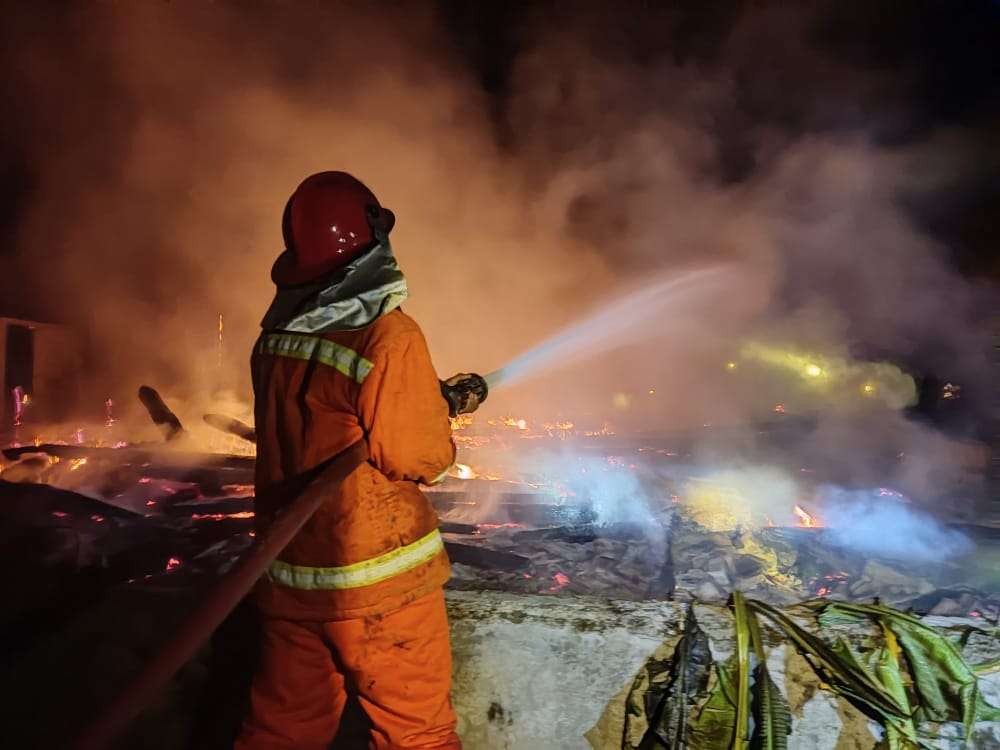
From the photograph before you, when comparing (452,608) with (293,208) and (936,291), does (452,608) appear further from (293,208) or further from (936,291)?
(936,291)

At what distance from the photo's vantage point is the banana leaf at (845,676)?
1884mm

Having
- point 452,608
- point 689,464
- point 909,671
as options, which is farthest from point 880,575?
point 689,464

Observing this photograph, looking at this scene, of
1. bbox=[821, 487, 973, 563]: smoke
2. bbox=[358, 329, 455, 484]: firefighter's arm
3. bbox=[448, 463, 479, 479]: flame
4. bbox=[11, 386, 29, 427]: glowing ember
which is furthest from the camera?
bbox=[11, 386, 29, 427]: glowing ember

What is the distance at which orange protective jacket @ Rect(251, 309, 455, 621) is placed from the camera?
165 centimetres

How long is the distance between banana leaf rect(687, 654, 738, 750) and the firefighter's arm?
4.04ft

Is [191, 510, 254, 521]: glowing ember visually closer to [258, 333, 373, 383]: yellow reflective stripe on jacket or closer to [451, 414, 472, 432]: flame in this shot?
[258, 333, 373, 383]: yellow reflective stripe on jacket

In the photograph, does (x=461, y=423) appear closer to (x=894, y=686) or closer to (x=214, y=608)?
(x=894, y=686)

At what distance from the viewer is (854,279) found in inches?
371

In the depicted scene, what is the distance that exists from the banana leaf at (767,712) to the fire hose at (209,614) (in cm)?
149

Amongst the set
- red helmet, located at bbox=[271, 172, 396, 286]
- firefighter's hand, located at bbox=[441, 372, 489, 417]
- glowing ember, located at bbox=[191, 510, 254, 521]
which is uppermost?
red helmet, located at bbox=[271, 172, 396, 286]

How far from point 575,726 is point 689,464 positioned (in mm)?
8269

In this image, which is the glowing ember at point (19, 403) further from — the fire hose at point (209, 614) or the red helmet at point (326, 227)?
the fire hose at point (209, 614)

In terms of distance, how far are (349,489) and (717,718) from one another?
1410 millimetres

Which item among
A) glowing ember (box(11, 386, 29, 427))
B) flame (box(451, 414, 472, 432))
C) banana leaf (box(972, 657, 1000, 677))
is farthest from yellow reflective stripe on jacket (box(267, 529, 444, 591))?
glowing ember (box(11, 386, 29, 427))
